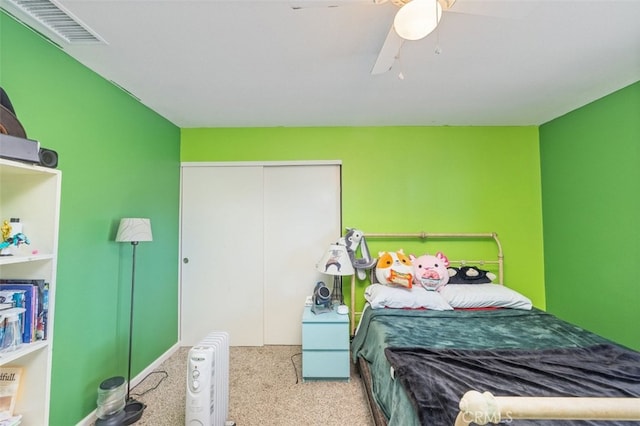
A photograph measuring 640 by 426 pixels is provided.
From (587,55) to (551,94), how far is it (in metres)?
0.57

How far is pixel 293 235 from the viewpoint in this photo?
9.96ft

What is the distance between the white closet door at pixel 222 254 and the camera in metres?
2.99

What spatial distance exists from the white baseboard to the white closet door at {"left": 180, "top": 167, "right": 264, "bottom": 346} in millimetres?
192

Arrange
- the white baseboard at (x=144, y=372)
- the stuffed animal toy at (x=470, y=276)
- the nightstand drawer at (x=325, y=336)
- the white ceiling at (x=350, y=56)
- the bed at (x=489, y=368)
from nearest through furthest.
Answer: the bed at (x=489, y=368), the white ceiling at (x=350, y=56), the white baseboard at (x=144, y=372), the nightstand drawer at (x=325, y=336), the stuffed animal toy at (x=470, y=276)

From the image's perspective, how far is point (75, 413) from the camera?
1.72 metres

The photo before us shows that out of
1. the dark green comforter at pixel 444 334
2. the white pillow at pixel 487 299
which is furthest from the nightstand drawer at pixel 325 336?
the white pillow at pixel 487 299

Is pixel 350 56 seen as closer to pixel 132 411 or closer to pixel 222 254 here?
pixel 222 254

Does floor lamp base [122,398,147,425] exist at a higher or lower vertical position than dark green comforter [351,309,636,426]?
lower

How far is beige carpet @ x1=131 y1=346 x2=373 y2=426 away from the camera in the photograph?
6.08 feet

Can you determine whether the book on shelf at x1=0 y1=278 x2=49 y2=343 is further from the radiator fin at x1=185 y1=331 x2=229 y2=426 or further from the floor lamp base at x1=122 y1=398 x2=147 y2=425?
the floor lamp base at x1=122 y1=398 x2=147 y2=425

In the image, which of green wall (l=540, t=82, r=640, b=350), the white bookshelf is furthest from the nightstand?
green wall (l=540, t=82, r=640, b=350)

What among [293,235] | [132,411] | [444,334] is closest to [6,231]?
[132,411]

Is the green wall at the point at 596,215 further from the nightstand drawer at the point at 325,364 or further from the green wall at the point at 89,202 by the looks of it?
the green wall at the point at 89,202

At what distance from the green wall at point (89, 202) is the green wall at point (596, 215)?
161 inches
